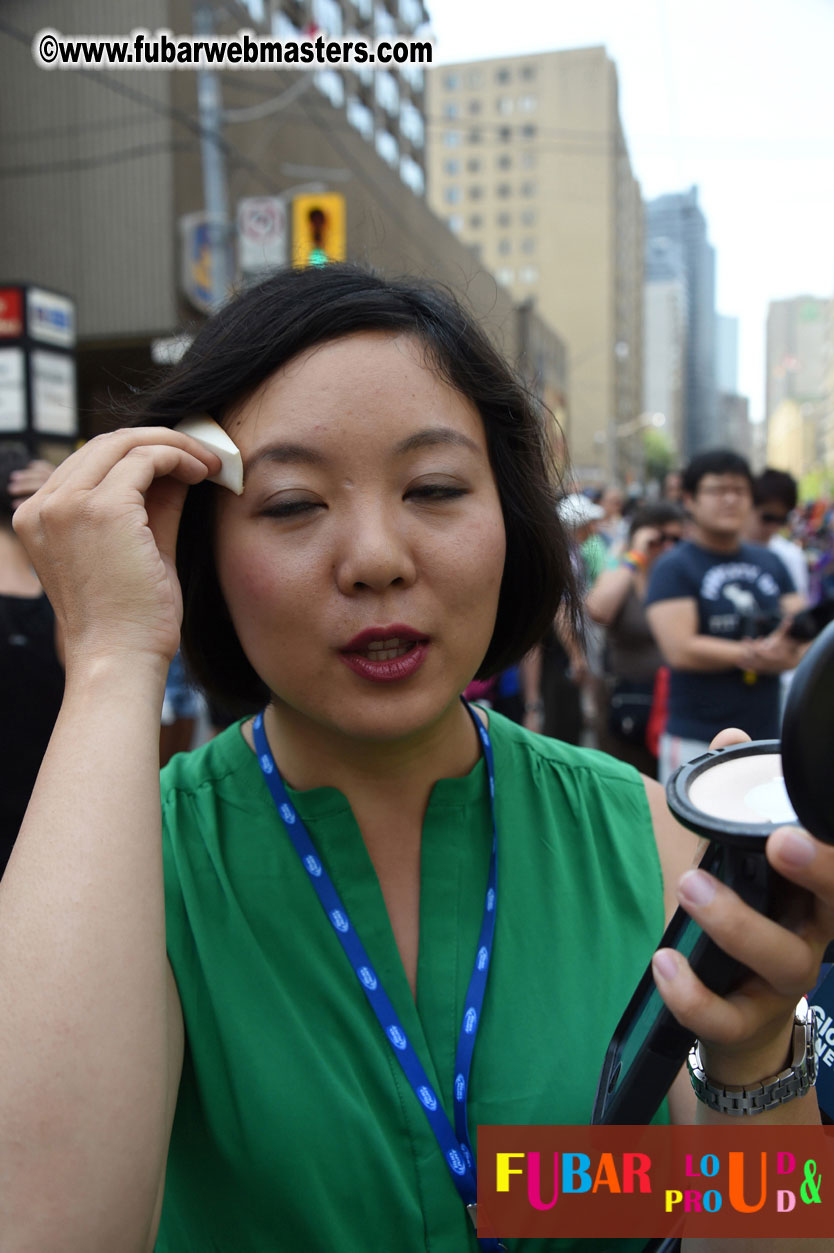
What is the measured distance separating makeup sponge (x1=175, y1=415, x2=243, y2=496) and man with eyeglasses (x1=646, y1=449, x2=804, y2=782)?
282 centimetres

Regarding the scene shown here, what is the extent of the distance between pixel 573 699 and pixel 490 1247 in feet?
16.5

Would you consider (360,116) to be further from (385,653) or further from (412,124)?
(385,653)

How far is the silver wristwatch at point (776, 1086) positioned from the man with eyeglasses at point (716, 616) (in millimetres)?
2868

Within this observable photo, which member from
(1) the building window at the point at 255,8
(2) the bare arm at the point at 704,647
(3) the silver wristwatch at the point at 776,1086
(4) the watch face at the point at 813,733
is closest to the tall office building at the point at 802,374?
(1) the building window at the point at 255,8

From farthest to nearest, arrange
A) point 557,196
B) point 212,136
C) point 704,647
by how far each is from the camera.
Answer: point 557,196
point 212,136
point 704,647

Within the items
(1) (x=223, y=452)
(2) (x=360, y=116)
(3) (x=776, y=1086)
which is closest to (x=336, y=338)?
(1) (x=223, y=452)

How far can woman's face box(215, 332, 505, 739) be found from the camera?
1.22 metres

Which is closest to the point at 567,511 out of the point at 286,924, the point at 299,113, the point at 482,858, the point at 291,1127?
the point at 482,858

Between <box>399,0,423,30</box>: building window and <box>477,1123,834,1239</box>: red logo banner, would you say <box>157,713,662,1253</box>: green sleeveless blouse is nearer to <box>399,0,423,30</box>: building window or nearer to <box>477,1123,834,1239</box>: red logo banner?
<box>477,1123,834,1239</box>: red logo banner

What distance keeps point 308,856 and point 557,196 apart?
3416 inches

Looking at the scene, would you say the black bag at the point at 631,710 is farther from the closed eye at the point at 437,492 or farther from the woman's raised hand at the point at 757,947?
the woman's raised hand at the point at 757,947

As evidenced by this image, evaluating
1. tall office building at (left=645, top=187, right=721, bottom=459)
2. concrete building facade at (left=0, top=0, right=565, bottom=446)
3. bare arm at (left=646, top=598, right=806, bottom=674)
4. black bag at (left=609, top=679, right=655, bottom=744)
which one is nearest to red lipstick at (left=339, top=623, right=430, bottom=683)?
bare arm at (left=646, top=598, right=806, bottom=674)

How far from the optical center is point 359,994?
1.24 m

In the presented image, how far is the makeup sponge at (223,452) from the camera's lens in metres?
1.27
